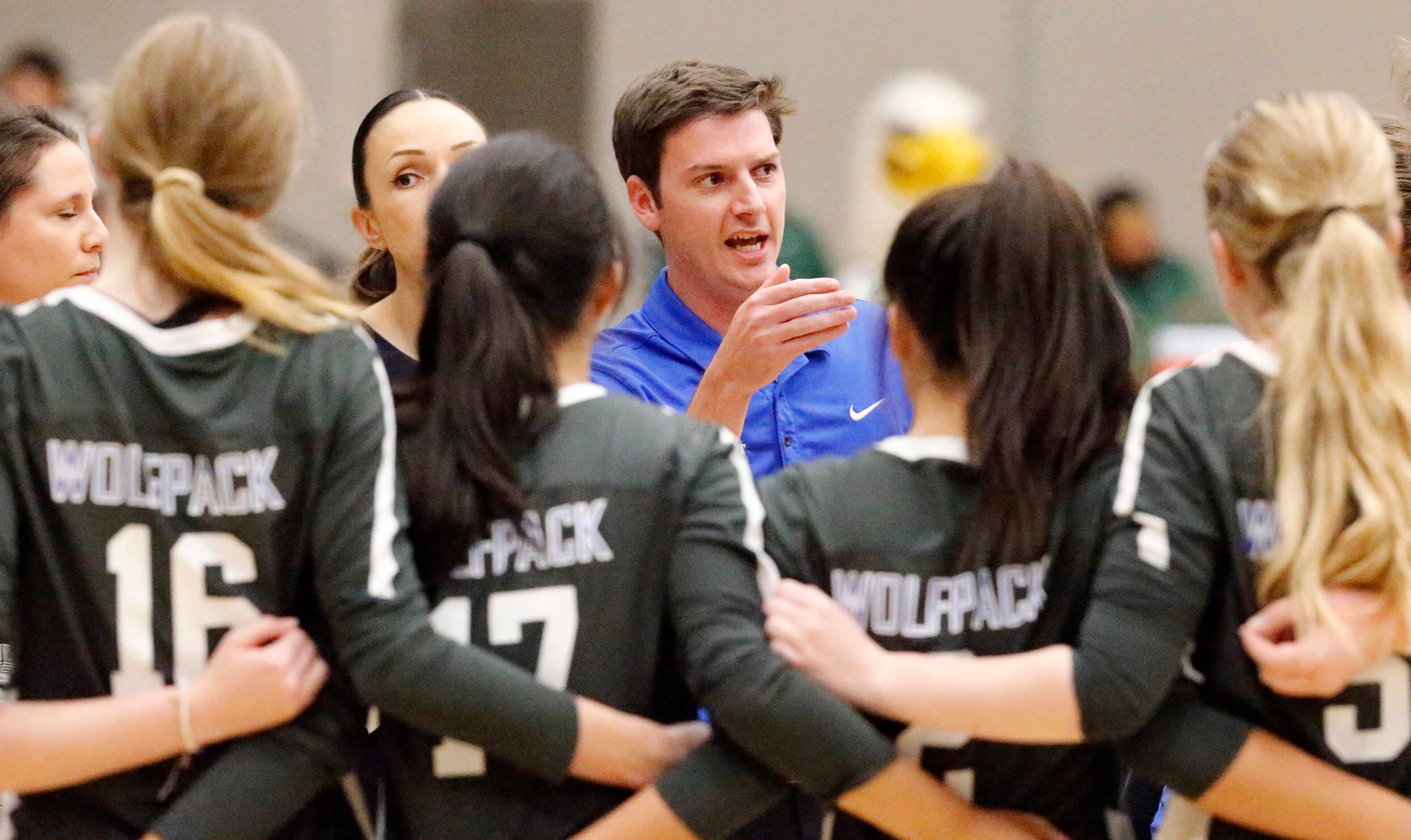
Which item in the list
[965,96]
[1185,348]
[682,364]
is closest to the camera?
[682,364]

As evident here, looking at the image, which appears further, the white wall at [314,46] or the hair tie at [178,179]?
the white wall at [314,46]

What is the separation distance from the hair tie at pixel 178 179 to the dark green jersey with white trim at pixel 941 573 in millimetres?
757

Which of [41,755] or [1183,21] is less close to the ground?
[1183,21]

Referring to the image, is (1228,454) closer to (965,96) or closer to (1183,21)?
(965,96)

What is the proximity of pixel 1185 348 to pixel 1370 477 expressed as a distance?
15.7ft

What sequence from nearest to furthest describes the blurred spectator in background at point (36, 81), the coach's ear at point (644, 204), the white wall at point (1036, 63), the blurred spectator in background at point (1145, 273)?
1. the coach's ear at point (644, 204)
2. the blurred spectator in background at point (36, 81)
3. the blurred spectator in background at point (1145, 273)
4. the white wall at point (1036, 63)

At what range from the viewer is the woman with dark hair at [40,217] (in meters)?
2.74

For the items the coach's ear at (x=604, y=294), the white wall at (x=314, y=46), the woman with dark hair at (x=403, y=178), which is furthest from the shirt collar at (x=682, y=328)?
the white wall at (x=314, y=46)

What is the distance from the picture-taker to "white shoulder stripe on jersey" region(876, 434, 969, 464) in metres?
1.85

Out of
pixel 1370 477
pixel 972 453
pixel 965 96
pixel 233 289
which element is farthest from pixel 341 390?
pixel 965 96

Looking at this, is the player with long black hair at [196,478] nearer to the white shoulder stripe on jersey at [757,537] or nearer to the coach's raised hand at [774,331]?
the white shoulder stripe on jersey at [757,537]

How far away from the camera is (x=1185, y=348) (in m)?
6.35

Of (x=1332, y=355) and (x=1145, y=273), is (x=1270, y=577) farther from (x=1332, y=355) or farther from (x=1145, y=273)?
(x=1145, y=273)

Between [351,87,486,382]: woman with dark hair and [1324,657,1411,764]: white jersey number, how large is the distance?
1620mm
